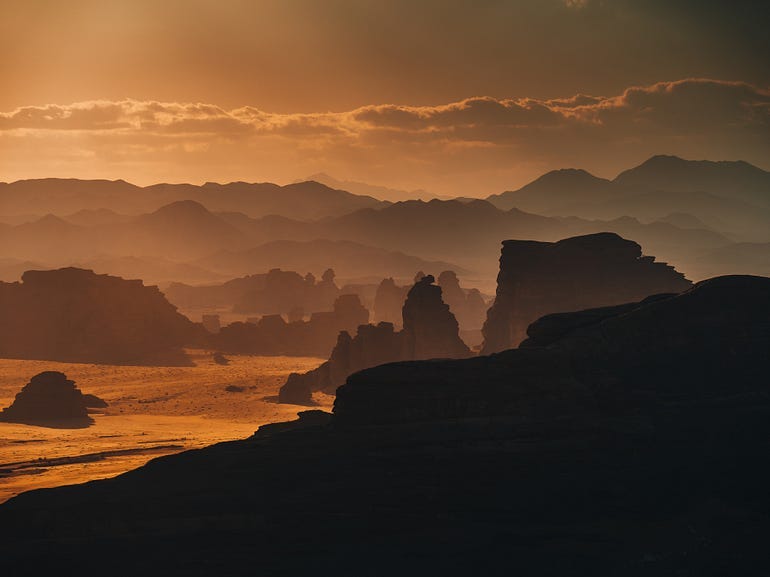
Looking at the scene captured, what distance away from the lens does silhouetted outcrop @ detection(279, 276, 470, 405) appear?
120 meters

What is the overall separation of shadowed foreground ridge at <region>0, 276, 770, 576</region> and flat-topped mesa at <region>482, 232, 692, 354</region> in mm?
58982

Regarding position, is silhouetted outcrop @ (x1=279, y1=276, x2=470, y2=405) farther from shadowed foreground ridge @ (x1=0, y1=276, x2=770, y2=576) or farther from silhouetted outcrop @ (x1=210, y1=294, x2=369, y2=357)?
shadowed foreground ridge @ (x1=0, y1=276, x2=770, y2=576)

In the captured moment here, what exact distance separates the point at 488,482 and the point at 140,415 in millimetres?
74536

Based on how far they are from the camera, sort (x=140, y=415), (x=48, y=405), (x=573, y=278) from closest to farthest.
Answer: (x=48, y=405)
(x=140, y=415)
(x=573, y=278)

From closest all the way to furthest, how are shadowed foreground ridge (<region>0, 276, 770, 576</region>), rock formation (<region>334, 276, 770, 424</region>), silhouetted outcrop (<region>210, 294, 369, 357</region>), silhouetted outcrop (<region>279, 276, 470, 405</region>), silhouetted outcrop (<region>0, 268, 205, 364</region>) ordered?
shadowed foreground ridge (<region>0, 276, 770, 576</region>) → rock formation (<region>334, 276, 770, 424</region>) → silhouetted outcrop (<region>279, 276, 470, 405</region>) → silhouetted outcrop (<region>0, 268, 205, 364</region>) → silhouetted outcrop (<region>210, 294, 369, 357</region>)

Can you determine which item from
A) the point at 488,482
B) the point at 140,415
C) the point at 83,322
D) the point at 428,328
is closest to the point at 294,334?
the point at 83,322

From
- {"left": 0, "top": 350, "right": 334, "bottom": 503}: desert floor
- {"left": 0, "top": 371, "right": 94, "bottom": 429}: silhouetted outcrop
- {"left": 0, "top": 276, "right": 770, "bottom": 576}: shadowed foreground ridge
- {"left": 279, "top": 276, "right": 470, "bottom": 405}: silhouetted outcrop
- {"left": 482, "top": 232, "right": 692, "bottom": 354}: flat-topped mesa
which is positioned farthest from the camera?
{"left": 279, "top": 276, "right": 470, "bottom": 405}: silhouetted outcrop

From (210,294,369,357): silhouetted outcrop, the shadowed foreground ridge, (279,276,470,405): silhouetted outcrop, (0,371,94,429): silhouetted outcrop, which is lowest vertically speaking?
the shadowed foreground ridge

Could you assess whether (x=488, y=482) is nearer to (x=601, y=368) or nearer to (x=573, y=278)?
(x=601, y=368)

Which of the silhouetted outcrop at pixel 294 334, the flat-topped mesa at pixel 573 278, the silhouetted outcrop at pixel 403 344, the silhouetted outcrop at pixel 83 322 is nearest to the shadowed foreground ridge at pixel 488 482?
the flat-topped mesa at pixel 573 278

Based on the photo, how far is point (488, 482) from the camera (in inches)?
1781

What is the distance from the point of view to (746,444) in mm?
48000

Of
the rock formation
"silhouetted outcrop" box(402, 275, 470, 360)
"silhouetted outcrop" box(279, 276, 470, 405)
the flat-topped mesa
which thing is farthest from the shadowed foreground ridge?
"silhouetted outcrop" box(279, 276, 470, 405)

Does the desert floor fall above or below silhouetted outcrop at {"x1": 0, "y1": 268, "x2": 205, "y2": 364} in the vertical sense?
below
